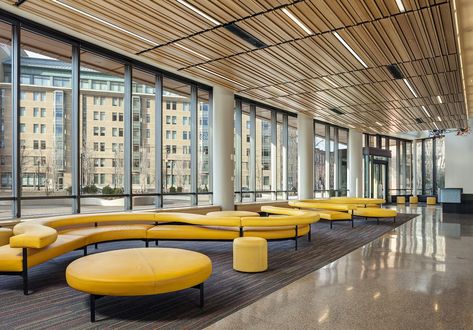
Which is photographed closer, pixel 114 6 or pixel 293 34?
pixel 114 6

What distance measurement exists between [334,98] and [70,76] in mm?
7543

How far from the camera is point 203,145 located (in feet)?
37.2

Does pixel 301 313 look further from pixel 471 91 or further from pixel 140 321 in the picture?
pixel 471 91

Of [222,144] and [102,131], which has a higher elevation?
[102,131]

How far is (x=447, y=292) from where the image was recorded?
14.2ft

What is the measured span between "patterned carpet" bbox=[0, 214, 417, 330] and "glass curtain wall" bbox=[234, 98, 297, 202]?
6756 millimetres

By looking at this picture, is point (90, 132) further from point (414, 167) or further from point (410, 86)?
point (414, 167)

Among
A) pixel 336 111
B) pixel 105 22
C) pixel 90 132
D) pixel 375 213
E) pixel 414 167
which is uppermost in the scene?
pixel 105 22

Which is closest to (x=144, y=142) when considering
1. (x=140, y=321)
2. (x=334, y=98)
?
(x=334, y=98)

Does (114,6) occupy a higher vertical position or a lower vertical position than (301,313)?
higher

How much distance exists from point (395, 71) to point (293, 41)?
3152 mm

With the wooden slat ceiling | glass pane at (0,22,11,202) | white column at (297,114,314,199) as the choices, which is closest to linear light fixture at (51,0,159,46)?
the wooden slat ceiling

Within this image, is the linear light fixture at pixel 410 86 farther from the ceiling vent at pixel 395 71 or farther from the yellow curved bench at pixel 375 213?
the yellow curved bench at pixel 375 213

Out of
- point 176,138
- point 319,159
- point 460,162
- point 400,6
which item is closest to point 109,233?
point 176,138
